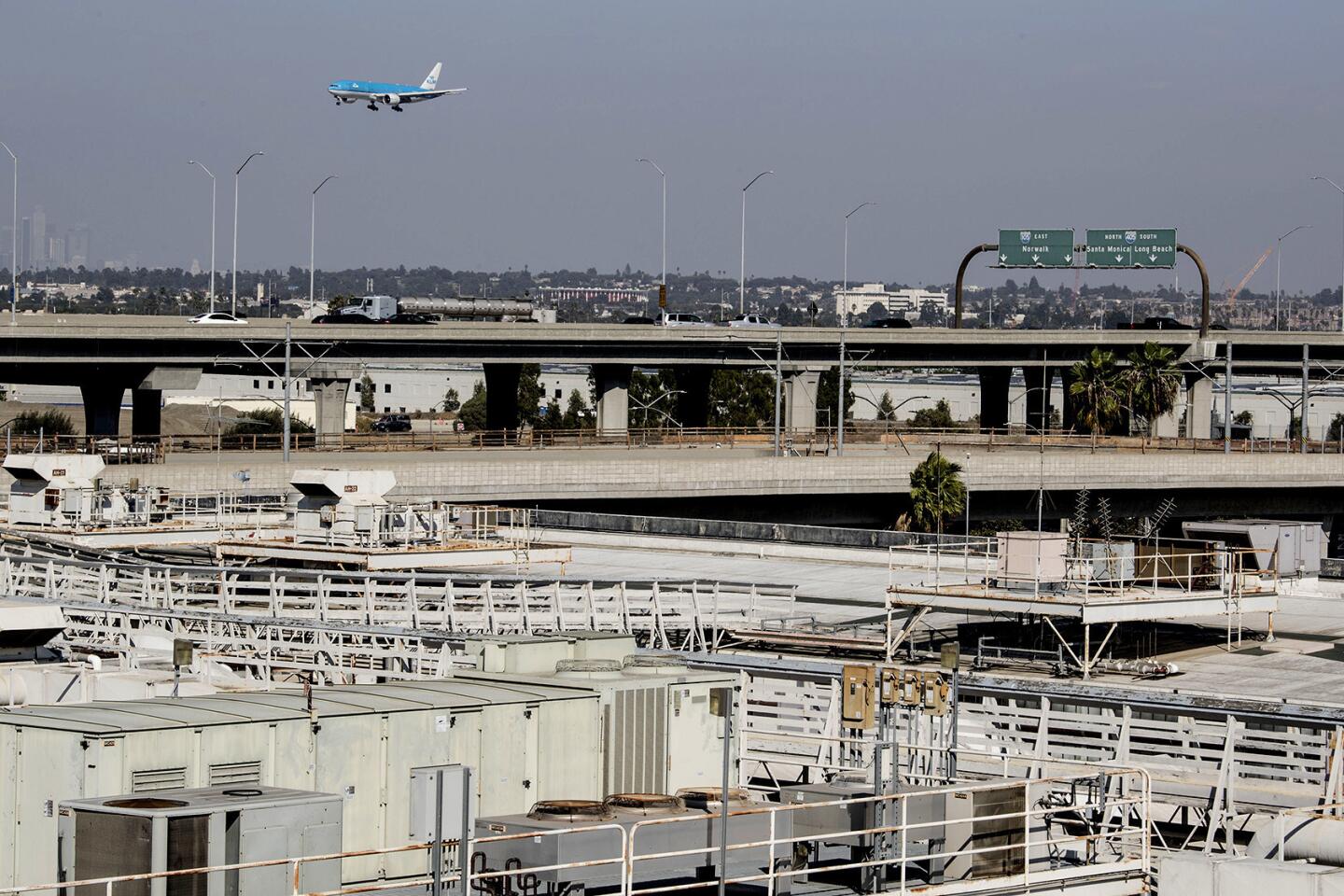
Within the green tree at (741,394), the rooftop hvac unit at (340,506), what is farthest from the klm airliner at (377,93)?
the rooftop hvac unit at (340,506)

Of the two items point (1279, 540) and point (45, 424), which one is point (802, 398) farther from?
point (45, 424)

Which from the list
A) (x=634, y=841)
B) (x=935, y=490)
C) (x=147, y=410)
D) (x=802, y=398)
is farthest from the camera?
(x=802, y=398)

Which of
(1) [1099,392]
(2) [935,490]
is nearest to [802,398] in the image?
(1) [1099,392]

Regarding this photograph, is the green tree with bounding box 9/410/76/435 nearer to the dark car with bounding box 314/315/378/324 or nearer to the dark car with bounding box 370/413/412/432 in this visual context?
the dark car with bounding box 370/413/412/432

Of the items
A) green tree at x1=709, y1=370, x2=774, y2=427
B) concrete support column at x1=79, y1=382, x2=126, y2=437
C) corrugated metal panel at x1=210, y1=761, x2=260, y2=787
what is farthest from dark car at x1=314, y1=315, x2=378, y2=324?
corrugated metal panel at x1=210, y1=761, x2=260, y2=787

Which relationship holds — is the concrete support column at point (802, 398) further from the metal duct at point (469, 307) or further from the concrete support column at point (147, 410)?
the metal duct at point (469, 307)

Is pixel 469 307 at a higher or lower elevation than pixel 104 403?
higher

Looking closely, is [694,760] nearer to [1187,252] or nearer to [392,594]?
[392,594]

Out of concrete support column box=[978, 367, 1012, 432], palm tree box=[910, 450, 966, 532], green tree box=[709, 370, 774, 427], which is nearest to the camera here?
palm tree box=[910, 450, 966, 532]
